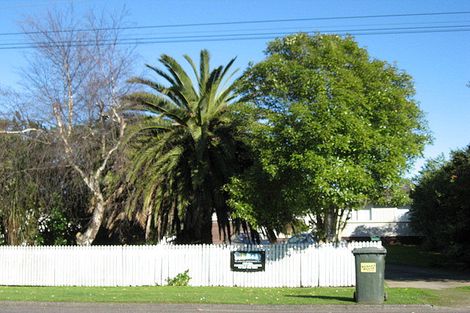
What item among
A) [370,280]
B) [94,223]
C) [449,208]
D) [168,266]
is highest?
[449,208]

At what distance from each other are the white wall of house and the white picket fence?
25247mm

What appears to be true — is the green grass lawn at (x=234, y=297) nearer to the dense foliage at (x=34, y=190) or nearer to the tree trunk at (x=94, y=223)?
the tree trunk at (x=94, y=223)

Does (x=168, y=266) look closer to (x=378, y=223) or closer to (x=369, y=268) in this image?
(x=369, y=268)

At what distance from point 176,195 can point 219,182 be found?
5.97 feet

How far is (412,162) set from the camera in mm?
18688

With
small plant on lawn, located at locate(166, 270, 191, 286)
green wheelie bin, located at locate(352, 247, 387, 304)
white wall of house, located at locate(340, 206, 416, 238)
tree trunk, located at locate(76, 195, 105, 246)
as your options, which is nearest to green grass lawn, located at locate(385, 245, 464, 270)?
white wall of house, located at locate(340, 206, 416, 238)

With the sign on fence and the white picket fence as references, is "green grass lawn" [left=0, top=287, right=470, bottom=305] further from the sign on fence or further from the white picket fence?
the sign on fence

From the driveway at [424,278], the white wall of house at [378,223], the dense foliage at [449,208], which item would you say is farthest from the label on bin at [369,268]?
the white wall of house at [378,223]

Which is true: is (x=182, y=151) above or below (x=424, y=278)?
above

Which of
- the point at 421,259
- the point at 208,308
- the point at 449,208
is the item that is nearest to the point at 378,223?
the point at 421,259

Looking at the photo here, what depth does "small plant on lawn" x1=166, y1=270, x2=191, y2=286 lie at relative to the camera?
20.1 metres

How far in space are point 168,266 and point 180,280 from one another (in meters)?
0.73

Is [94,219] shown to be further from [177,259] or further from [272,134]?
[272,134]

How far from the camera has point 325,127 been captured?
16656mm
